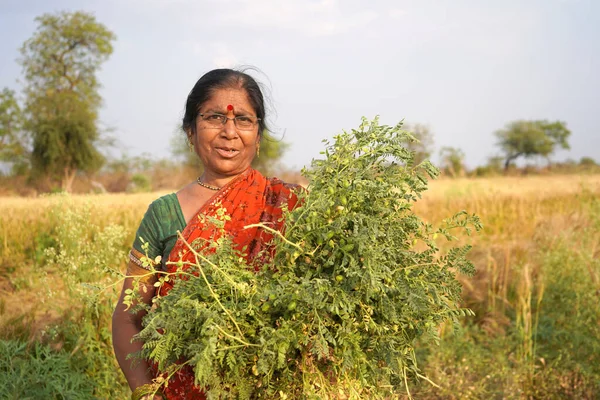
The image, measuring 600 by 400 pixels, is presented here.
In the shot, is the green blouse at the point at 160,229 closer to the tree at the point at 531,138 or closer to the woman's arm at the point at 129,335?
the woman's arm at the point at 129,335

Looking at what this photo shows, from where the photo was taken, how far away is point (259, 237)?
1993 mm

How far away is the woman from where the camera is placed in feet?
7.04

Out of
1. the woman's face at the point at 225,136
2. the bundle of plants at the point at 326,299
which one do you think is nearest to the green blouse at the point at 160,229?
the woman's face at the point at 225,136

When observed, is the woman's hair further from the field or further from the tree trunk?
the tree trunk

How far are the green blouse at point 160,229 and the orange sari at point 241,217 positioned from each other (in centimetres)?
10

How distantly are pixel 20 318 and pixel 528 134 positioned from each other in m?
66.3

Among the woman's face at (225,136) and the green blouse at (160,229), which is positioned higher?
the woman's face at (225,136)

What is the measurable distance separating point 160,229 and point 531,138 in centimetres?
6707

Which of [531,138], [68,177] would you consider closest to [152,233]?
[68,177]

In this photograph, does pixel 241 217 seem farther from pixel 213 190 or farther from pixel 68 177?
pixel 68 177

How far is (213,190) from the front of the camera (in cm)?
235

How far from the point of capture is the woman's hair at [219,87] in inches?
89.1

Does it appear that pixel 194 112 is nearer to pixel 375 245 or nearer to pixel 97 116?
pixel 375 245

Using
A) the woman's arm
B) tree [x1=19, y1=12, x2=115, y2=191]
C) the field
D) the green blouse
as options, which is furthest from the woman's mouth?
tree [x1=19, y1=12, x2=115, y2=191]
